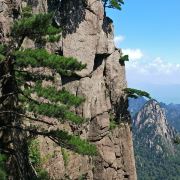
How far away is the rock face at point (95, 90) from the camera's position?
47.8 metres

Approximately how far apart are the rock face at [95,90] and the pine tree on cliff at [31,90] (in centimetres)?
1808

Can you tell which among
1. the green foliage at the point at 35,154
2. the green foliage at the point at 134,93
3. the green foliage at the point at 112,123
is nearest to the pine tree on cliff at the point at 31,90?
the green foliage at the point at 35,154

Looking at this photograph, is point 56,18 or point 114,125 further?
point 114,125

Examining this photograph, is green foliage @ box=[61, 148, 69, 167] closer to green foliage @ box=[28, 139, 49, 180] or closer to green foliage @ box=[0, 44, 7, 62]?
green foliage @ box=[28, 139, 49, 180]

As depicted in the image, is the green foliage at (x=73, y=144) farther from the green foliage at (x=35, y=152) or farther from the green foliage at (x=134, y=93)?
the green foliage at (x=134, y=93)

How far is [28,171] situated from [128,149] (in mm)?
37683

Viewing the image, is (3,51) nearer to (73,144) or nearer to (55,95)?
(55,95)

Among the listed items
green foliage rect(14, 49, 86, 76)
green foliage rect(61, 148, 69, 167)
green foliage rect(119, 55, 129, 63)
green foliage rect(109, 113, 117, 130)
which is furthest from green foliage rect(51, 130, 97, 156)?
green foliage rect(119, 55, 129, 63)

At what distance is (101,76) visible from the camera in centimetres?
5581

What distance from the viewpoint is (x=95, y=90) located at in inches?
2109

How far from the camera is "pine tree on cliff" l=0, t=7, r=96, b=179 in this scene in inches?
765

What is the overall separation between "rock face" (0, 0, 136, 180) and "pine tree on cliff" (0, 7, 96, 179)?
18083 mm

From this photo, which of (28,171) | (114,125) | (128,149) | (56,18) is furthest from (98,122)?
(28,171)

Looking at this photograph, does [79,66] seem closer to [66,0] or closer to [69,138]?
[69,138]
